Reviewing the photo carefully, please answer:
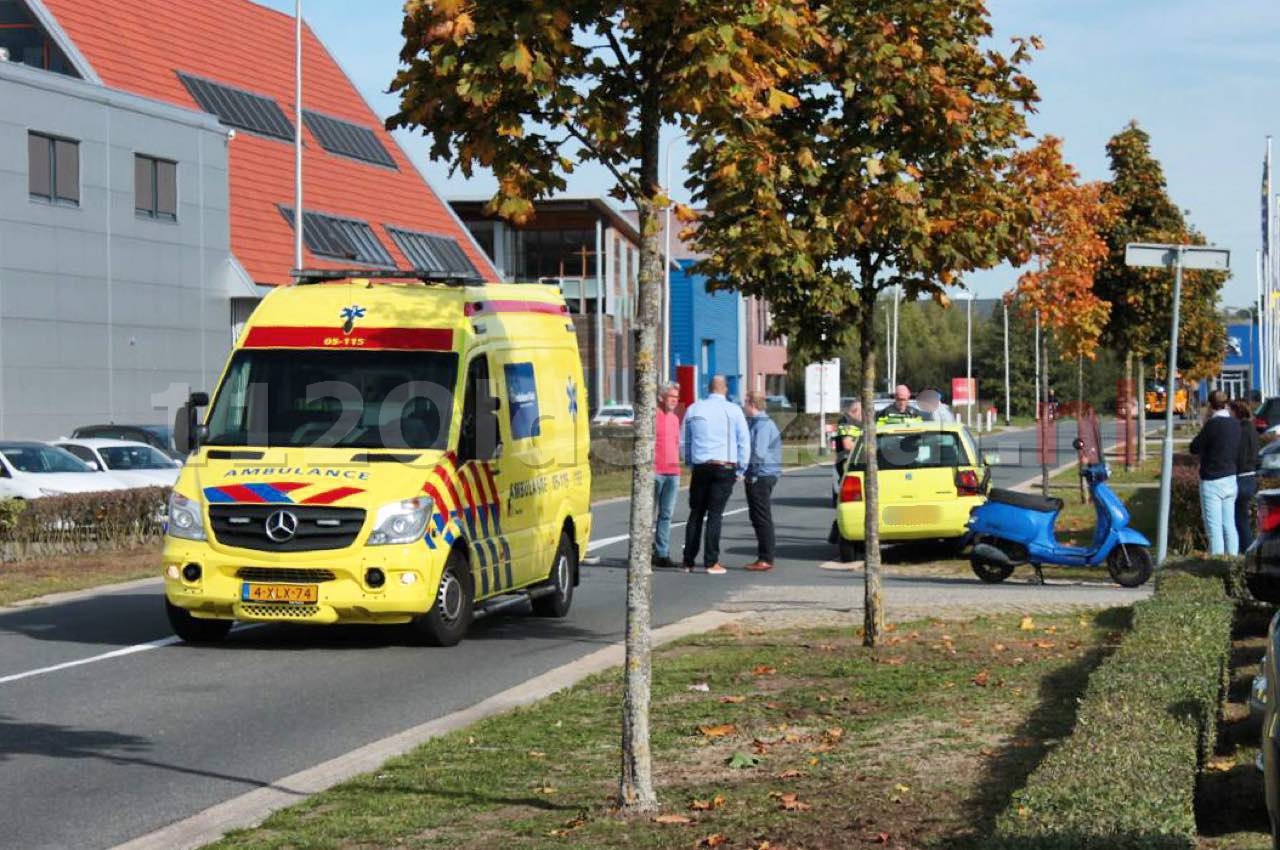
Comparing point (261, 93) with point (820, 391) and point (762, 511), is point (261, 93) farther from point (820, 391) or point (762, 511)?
point (762, 511)

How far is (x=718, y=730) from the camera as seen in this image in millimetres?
9680

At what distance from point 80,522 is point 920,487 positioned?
380 inches

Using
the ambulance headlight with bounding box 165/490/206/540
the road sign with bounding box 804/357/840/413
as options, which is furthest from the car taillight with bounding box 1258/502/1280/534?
the road sign with bounding box 804/357/840/413

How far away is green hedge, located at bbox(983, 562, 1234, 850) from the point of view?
5.73 metres

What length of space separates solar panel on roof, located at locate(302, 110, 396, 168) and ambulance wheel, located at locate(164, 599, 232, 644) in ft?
138

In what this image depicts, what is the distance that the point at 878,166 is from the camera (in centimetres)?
1230

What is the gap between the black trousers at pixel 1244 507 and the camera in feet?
66.7

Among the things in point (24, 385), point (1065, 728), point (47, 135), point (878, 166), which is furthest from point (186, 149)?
point (1065, 728)

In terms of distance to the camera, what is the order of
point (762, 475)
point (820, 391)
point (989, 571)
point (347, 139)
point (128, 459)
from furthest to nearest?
point (820, 391)
point (347, 139)
point (128, 459)
point (762, 475)
point (989, 571)

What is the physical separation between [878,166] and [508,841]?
630cm

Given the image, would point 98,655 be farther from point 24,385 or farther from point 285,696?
point 24,385

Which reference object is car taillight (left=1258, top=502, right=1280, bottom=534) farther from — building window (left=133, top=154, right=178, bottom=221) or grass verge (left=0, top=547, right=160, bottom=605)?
building window (left=133, top=154, right=178, bottom=221)

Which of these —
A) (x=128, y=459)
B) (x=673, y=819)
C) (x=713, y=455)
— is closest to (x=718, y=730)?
(x=673, y=819)

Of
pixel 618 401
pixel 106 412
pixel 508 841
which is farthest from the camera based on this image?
pixel 618 401
